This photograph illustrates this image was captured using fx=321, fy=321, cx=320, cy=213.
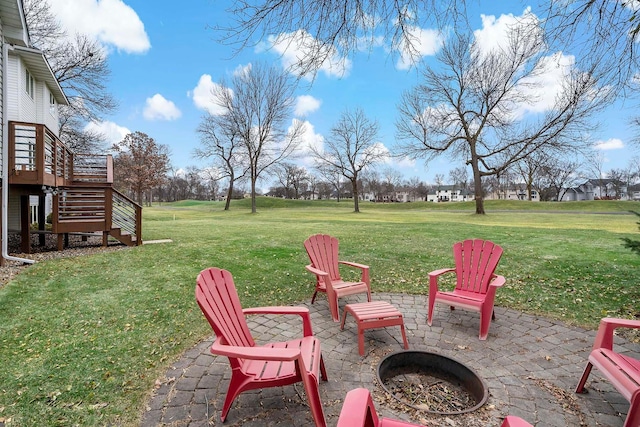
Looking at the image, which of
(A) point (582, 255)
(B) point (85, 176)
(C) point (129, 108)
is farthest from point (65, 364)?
(C) point (129, 108)

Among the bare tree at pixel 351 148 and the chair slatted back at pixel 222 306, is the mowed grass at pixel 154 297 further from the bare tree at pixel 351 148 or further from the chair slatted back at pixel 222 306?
the bare tree at pixel 351 148

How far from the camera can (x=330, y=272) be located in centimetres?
478

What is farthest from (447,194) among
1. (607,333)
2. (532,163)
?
(607,333)

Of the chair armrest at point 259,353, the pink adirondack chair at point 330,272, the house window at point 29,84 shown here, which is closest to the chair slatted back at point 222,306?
the chair armrest at point 259,353

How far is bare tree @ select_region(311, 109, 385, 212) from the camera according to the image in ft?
110

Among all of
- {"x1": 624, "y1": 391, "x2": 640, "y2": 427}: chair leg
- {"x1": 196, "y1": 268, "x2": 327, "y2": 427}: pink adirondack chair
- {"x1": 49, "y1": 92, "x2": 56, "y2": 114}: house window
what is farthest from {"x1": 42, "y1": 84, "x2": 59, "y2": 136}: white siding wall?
{"x1": 624, "y1": 391, "x2": 640, "y2": 427}: chair leg

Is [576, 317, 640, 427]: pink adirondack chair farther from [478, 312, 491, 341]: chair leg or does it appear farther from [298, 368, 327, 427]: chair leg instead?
[298, 368, 327, 427]: chair leg

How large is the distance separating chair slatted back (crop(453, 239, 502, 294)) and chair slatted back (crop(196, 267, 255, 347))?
305cm

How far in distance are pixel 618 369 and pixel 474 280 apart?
202 centimetres

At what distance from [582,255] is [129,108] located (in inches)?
956

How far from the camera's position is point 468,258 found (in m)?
4.44

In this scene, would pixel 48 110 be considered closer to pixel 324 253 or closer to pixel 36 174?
pixel 36 174

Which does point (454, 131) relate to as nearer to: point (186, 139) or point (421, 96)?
point (421, 96)

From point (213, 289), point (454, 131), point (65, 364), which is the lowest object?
point (65, 364)
